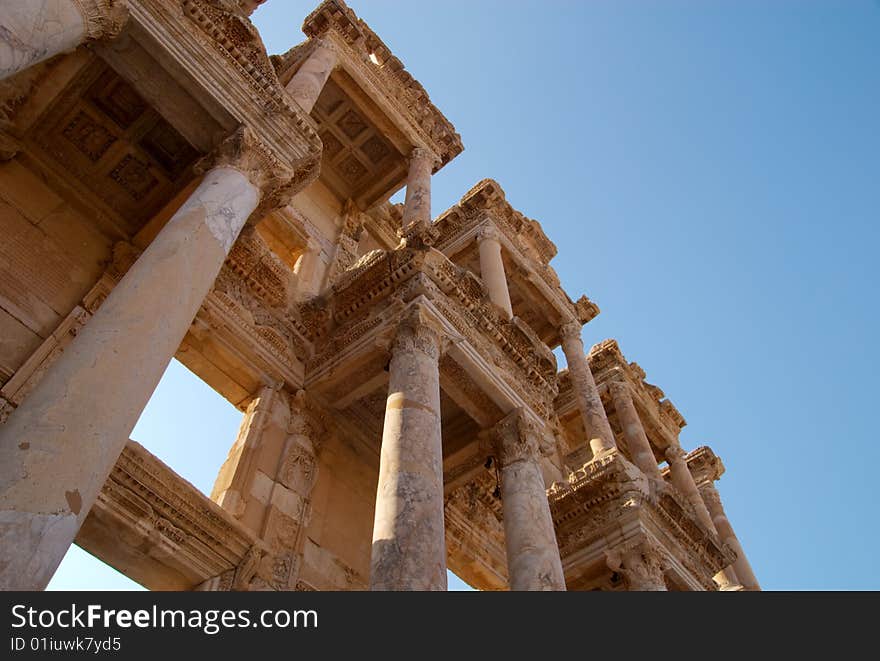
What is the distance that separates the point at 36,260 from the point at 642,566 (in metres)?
11.7

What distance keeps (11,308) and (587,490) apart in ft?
36.7

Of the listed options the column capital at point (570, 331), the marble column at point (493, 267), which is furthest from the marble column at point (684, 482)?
the marble column at point (493, 267)

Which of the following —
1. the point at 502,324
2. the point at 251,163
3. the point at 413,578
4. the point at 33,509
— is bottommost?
the point at 33,509

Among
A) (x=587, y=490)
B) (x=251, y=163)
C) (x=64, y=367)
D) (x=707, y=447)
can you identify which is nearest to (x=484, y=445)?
(x=587, y=490)

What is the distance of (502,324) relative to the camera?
42.9ft

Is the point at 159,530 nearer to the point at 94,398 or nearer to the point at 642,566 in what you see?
the point at 94,398

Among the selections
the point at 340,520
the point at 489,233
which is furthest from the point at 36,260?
the point at 489,233

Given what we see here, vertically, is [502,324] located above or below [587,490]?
above

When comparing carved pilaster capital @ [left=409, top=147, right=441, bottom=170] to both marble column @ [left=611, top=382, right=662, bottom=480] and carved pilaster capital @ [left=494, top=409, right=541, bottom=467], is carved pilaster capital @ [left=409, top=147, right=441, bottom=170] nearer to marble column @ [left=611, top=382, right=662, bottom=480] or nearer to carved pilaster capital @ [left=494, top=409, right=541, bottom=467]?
carved pilaster capital @ [left=494, top=409, right=541, bottom=467]

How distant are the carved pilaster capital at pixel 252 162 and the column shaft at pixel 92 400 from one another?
119 cm

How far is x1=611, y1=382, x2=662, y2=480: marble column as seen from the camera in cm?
1816

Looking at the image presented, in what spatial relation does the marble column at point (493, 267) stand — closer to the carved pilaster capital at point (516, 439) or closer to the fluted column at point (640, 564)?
the carved pilaster capital at point (516, 439)
